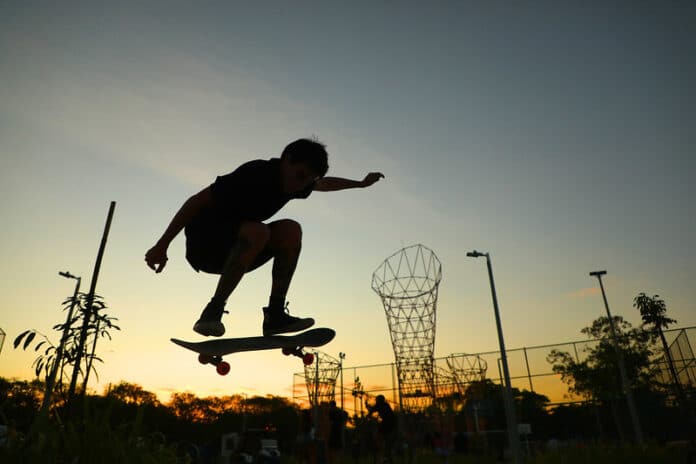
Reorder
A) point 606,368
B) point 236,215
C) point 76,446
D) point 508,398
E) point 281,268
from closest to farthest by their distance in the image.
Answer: point 76,446 < point 236,215 < point 281,268 < point 508,398 < point 606,368

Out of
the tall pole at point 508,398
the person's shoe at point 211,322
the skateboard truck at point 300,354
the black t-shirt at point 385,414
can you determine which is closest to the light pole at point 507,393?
the tall pole at point 508,398

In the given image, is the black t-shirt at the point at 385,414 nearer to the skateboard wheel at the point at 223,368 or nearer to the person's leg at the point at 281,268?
the skateboard wheel at the point at 223,368

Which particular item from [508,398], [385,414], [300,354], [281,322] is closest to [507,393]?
[508,398]

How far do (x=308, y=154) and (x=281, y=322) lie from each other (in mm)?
1636

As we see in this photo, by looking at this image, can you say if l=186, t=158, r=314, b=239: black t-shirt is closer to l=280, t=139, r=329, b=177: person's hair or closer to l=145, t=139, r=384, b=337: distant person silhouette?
l=145, t=139, r=384, b=337: distant person silhouette

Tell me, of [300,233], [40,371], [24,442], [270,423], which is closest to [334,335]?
[300,233]

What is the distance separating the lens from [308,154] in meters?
3.90

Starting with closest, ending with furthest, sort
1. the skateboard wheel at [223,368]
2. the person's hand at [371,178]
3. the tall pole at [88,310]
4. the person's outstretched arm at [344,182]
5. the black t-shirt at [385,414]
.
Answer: the skateboard wheel at [223,368] < the person's outstretched arm at [344,182] < the person's hand at [371,178] < the tall pole at [88,310] < the black t-shirt at [385,414]

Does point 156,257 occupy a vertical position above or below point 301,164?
below

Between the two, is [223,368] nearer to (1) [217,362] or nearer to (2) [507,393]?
(1) [217,362]

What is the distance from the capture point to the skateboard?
4.33 metres

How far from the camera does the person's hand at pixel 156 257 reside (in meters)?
3.79

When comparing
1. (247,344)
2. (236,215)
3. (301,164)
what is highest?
(301,164)

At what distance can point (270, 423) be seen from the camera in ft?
269
